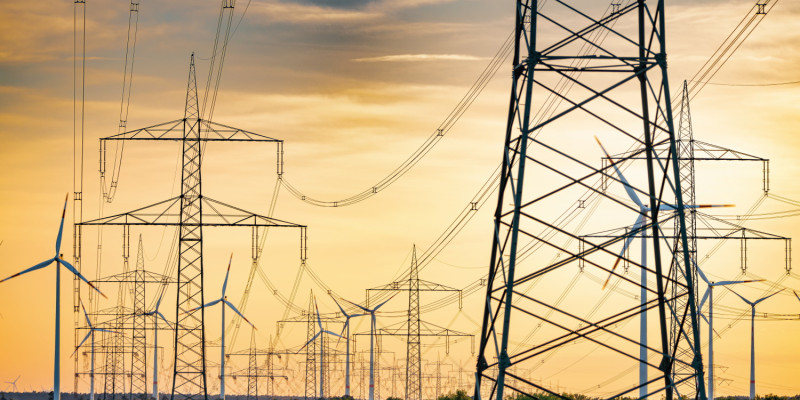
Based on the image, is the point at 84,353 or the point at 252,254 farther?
the point at 84,353

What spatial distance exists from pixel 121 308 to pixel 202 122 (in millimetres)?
52942

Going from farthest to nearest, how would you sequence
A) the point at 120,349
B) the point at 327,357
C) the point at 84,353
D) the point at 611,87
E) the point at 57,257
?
the point at 327,357, the point at 84,353, the point at 120,349, the point at 57,257, the point at 611,87

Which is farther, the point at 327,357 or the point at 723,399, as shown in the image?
the point at 327,357

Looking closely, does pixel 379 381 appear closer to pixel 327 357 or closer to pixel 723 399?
pixel 327 357

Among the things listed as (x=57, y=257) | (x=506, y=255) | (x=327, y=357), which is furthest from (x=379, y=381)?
(x=506, y=255)

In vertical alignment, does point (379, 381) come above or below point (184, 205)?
below

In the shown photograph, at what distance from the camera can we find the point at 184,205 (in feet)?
211

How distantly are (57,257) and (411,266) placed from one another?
30.1 m

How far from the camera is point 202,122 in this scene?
65.9 metres

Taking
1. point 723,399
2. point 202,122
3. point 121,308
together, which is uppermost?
point 202,122

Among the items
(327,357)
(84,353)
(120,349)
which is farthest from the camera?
(327,357)

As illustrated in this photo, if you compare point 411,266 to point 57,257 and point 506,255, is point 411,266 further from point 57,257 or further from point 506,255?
point 506,255

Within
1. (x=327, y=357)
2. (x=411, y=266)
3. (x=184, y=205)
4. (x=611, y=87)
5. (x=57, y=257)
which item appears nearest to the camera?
(x=611, y=87)

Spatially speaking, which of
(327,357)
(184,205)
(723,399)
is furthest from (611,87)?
(327,357)
